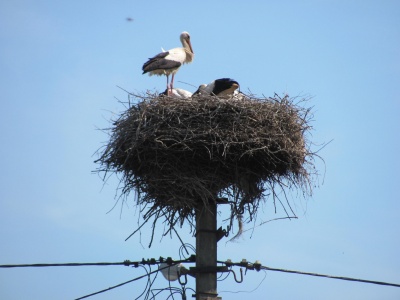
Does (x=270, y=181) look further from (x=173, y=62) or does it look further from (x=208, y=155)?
(x=173, y=62)

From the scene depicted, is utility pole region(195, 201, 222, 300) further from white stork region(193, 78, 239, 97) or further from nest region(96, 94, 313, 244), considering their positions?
white stork region(193, 78, 239, 97)

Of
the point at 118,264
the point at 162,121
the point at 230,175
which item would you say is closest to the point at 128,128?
the point at 162,121

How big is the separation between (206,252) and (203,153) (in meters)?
1.16

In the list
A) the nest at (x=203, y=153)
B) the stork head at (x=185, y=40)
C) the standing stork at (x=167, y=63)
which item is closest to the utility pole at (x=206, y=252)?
the nest at (x=203, y=153)

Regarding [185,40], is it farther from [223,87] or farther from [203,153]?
[203,153]

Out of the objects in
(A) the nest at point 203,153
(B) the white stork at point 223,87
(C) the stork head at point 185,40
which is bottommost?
(A) the nest at point 203,153

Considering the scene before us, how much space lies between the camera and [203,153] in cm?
843

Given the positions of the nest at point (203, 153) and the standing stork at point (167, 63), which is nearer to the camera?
the nest at point (203, 153)

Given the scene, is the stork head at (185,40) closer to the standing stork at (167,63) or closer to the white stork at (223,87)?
the standing stork at (167,63)

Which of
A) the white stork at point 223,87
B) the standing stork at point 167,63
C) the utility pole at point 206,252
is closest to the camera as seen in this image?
the utility pole at point 206,252

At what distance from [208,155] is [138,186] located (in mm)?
762

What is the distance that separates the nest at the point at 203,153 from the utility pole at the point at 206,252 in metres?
0.12

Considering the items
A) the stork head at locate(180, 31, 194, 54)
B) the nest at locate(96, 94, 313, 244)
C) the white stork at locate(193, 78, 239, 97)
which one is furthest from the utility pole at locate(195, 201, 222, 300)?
the stork head at locate(180, 31, 194, 54)

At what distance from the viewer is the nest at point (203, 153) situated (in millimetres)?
8242
